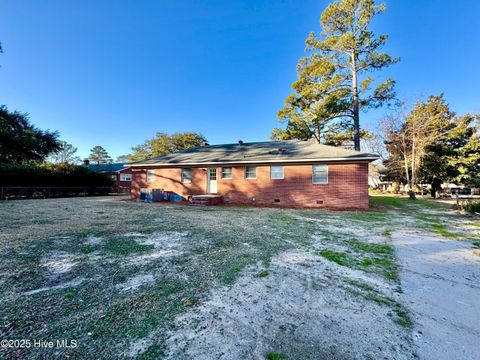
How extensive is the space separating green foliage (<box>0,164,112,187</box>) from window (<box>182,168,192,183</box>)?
40.3 feet

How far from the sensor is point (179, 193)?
14.2 metres

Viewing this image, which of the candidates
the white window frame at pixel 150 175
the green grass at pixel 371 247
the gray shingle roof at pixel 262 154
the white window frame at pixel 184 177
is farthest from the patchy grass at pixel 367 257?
the white window frame at pixel 150 175

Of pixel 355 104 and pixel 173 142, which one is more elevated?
pixel 173 142

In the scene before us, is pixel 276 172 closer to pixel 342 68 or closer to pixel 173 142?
pixel 342 68

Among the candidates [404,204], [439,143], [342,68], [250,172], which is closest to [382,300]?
[250,172]

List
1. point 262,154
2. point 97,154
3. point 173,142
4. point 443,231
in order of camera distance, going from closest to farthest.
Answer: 1. point 443,231
2. point 262,154
3. point 173,142
4. point 97,154

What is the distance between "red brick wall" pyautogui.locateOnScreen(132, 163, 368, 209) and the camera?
11.0 meters

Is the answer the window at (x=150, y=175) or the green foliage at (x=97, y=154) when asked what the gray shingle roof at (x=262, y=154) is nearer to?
the window at (x=150, y=175)

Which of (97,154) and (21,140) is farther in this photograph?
(97,154)

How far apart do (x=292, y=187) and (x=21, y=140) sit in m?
27.9

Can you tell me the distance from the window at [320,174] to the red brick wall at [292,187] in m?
0.17

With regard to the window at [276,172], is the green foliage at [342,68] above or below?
above

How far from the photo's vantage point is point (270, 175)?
12.3 meters

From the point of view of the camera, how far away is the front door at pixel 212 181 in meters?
13.5
